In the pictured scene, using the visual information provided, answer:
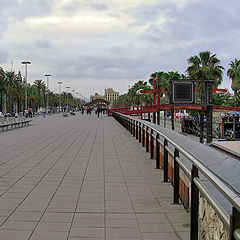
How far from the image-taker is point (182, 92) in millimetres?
10352

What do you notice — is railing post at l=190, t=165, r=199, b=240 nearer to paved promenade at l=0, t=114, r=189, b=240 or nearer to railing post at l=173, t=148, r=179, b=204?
paved promenade at l=0, t=114, r=189, b=240

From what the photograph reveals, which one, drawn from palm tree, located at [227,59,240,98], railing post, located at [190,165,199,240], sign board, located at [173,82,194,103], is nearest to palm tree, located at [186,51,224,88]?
palm tree, located at [227,59,240,98]

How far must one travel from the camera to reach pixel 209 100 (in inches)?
432

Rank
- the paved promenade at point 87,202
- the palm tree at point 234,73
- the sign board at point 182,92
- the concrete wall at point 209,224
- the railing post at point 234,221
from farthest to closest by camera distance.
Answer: the palm tree at point 234,73 → the sign board at point 182,92 → the paved promenade at point 87,202 → the concrete wall at point 209,224 → the railing post at point 234,221

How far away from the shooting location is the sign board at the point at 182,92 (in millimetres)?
10281

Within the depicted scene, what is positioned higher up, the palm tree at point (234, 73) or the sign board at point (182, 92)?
the palm tree at point (234, 73)

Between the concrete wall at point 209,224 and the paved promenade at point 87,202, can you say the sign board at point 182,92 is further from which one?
the concrete wall at point 209,224

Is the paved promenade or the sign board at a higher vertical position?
the sign board

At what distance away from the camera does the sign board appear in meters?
10.3

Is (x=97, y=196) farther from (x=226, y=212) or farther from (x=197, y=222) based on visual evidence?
(x=226, y=212)

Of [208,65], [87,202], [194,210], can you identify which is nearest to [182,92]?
[87,202]

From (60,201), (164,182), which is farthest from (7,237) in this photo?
(164,182)

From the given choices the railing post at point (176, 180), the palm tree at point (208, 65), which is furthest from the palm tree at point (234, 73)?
the railing post at point (176, 180)

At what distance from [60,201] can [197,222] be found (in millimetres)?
2493
